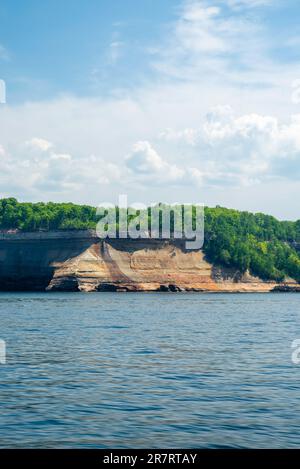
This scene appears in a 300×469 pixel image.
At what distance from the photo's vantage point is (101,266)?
142375 millimetres

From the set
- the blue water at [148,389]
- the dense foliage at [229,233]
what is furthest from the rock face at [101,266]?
the blue water at [148,389]

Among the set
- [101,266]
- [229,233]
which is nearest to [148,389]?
[101,266]

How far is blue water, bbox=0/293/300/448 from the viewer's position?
22656 mm

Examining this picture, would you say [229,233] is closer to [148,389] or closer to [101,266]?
[101,266]

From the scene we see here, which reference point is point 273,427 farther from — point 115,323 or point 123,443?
point 115,323

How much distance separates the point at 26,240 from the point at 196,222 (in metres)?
42.3

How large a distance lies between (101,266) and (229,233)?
3606 centimetres

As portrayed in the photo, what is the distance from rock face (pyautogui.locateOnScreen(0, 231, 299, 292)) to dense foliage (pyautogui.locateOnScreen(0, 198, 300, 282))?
4.27m

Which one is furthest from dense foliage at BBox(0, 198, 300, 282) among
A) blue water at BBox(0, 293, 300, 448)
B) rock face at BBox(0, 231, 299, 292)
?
blue water at BBox(0, 293, 300, 448)

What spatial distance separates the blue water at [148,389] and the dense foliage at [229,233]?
103m

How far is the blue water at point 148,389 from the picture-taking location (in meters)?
22.7

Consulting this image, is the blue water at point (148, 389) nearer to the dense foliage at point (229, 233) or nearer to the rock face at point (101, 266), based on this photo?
the rock face at point (101, 266)

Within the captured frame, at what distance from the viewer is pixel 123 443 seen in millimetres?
21625
